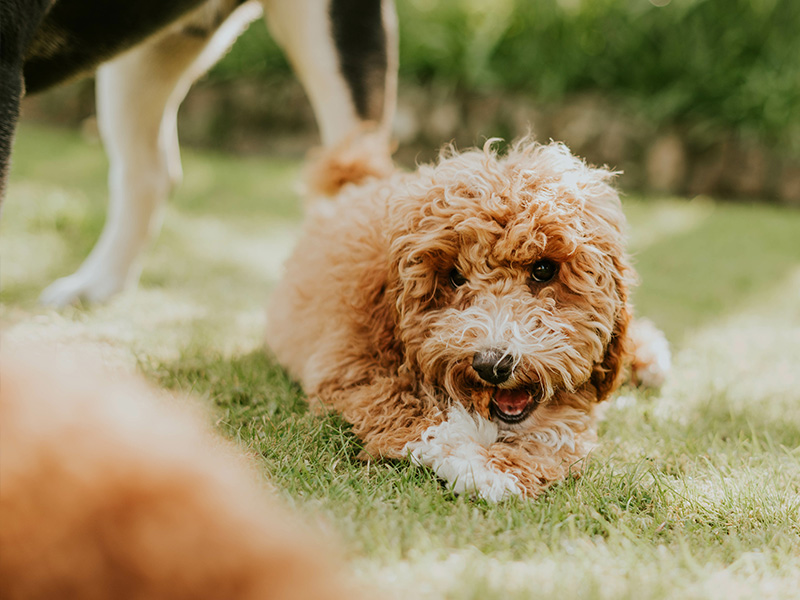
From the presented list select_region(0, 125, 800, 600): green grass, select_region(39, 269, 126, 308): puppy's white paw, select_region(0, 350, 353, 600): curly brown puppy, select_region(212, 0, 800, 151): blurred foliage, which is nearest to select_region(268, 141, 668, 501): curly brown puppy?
select_region(0, 125, 800, 600): green grass

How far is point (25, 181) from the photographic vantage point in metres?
5.64

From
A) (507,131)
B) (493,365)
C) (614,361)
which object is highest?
(507,131)

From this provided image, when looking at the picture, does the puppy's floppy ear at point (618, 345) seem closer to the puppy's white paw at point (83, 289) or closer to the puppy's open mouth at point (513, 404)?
the puppy's open mouth at point (513, 404)

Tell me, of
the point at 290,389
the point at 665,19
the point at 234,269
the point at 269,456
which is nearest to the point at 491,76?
the point at 665,19

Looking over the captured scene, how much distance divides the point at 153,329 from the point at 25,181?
3.37 meters

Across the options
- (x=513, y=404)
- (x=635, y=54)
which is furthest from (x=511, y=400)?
(x=635, y=54)

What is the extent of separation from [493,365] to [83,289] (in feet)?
7.51

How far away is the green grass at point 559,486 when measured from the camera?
1447 millimetres

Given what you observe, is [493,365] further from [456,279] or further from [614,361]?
[614,361]

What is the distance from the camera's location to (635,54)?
770cm

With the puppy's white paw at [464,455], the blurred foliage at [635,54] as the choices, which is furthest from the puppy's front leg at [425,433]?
the blurred foliage at [635,54]

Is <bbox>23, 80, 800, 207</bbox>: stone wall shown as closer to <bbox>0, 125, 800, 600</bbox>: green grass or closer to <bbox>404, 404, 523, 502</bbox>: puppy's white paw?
<bbox>0, 125, 800, 600</bbox>: green grass

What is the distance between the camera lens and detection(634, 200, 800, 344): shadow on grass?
3998 millimetres

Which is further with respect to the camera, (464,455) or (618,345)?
(618,345)
